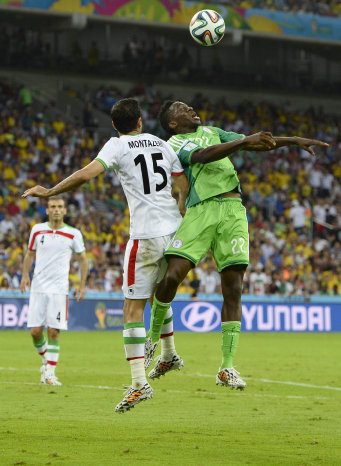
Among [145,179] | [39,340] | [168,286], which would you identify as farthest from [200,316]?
[145,179]

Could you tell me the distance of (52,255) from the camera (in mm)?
14094

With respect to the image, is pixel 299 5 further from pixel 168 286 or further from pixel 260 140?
pixel 168 286

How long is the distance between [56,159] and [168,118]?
2229 centimetres

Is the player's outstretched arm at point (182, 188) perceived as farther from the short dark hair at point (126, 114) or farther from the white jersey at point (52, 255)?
the white jersey at point (52, 255)

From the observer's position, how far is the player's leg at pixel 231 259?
356 inches

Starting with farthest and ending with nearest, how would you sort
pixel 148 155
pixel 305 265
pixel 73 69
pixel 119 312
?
pixel 73 69
pixel 305 265
pixel 119 312
pixel 148 155

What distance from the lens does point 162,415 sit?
1018cm

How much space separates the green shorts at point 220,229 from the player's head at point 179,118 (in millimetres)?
791

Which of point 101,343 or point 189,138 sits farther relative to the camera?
point 101,343

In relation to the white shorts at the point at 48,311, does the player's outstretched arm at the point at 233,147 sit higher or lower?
higher

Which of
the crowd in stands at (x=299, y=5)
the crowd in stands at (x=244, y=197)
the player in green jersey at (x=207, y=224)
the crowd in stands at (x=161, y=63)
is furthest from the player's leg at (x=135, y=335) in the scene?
the crowd in stands at (x=161, y=63)

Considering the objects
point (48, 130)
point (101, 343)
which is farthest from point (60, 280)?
point (48, 130)

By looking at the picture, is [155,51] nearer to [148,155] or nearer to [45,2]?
[45,2]

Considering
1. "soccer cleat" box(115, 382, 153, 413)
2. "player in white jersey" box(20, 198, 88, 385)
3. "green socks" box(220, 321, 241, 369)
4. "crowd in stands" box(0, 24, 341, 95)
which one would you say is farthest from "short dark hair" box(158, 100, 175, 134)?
"crowd in stands" box(0, 24, 341, 95)
